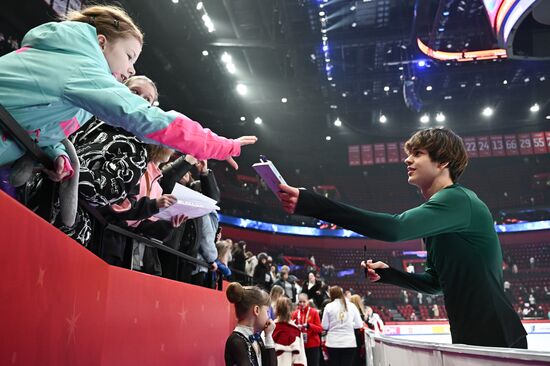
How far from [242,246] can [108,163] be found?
19.2 feet

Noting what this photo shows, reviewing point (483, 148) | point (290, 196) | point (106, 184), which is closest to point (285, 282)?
point (106, 184)

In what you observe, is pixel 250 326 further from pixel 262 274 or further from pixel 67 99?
pixel 262 274

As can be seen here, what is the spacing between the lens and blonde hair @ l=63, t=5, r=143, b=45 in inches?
52.9

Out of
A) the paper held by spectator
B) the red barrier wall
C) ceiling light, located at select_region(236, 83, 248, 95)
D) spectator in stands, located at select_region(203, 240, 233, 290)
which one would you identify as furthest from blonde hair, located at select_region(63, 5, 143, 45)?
ceiling light, located at select_region(236, 83, 248, 95)

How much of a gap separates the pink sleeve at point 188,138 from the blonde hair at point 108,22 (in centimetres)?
40

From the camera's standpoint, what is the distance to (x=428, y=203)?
1.47 metres

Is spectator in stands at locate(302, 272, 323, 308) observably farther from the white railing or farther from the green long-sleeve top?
the green long-sleeve top

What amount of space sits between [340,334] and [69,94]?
589cm

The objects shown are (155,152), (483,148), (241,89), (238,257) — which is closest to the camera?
(155,152)

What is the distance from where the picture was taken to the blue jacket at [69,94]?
3.51ft

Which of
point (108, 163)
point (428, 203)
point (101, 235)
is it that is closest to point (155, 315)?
point (101, 235)

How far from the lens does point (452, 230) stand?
1492mm

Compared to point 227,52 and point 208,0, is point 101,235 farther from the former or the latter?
point 227,52

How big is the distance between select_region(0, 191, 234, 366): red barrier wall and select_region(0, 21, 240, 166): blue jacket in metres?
0.27
